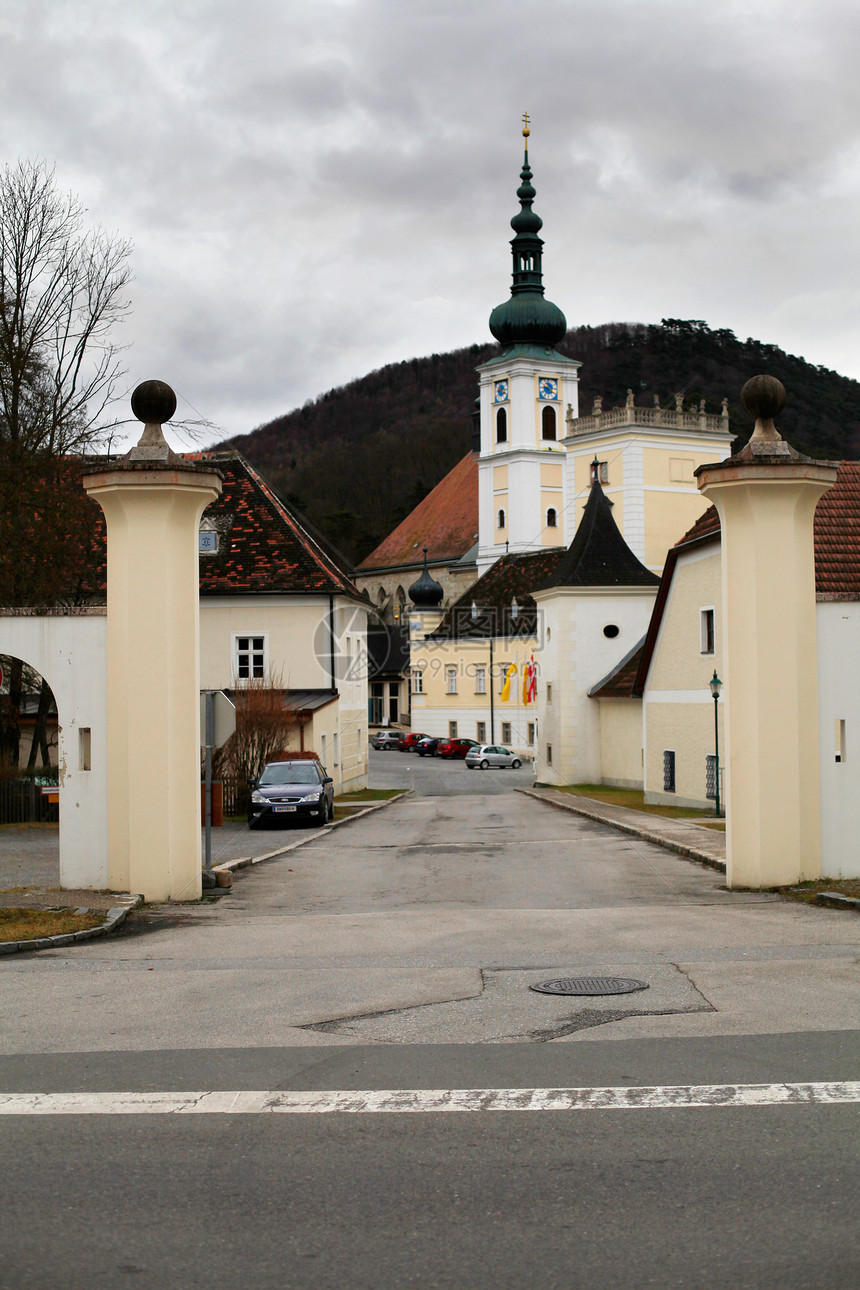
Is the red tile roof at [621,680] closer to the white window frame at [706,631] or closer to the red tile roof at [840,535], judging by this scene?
the white window frame at [706,631]

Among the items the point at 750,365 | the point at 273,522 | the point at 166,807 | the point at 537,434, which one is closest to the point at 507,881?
the point at 166,807

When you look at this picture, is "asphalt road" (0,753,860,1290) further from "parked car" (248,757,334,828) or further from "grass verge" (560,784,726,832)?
"grass verge" (560,784,726,832)

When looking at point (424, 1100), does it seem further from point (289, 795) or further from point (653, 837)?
point (289, 795)

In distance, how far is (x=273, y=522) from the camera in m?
42.9

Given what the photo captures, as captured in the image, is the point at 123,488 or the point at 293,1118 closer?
the point at 293,1118

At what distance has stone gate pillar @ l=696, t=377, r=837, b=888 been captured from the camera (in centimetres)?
1570

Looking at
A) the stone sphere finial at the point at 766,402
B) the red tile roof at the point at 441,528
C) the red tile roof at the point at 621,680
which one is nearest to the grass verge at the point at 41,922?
the stone sphere finial at the point at 766,402

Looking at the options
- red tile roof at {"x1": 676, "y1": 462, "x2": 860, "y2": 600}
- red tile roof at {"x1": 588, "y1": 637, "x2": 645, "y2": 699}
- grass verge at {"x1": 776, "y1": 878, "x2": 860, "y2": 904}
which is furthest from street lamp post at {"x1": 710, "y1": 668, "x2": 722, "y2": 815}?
grass verge at {"x1": 776, "y1": 878, "x2": 860, "y2": 904}

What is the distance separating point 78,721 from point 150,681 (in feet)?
3.35

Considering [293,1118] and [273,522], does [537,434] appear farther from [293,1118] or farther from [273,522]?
[293,1118]

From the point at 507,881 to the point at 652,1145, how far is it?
12.1m

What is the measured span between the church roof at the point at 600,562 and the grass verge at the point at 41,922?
37991 mm

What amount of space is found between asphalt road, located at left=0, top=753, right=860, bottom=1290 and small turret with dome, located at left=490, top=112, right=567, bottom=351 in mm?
96984

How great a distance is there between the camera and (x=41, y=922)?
12.8 meters
